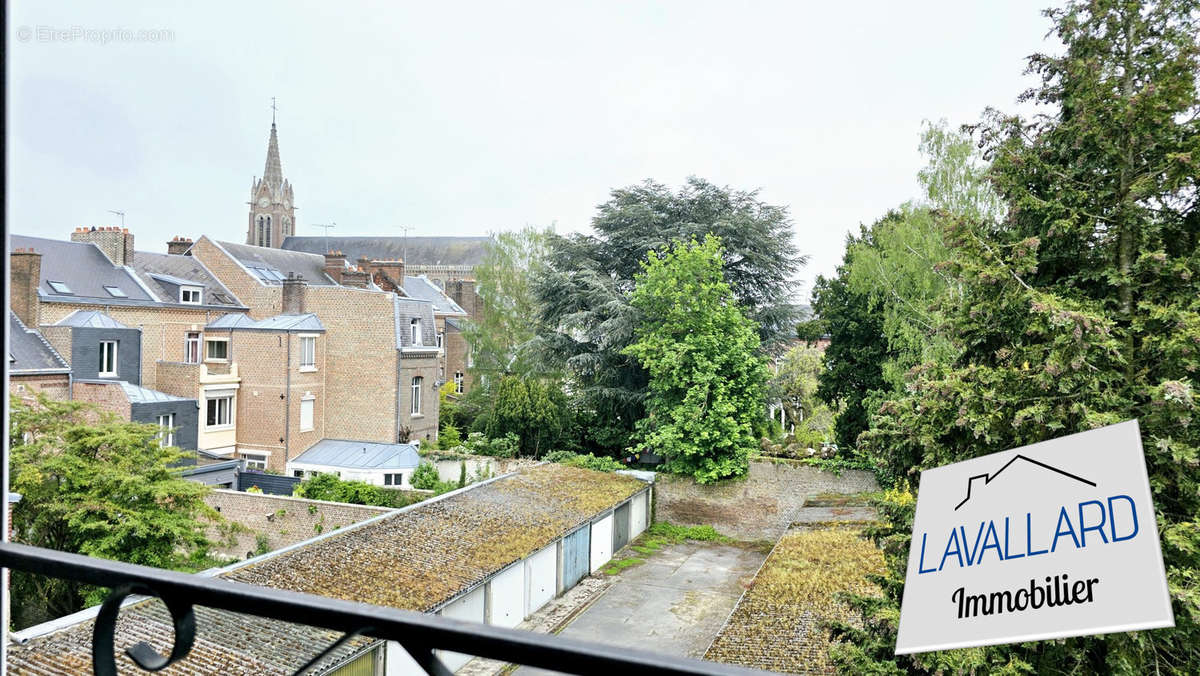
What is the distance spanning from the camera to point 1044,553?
1.92 m

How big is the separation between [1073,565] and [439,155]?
19747 mm

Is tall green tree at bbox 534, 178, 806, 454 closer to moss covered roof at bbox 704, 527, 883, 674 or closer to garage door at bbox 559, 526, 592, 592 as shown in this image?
garage door at bbox 559, 526, 592, 592

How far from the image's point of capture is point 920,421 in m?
7.14

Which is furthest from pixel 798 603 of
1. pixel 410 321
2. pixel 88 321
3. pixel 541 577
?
pixel 88 321

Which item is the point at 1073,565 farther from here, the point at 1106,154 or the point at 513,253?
the point at 513,253

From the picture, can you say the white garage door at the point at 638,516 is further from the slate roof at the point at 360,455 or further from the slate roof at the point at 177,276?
the slate roof at the point at 177,276

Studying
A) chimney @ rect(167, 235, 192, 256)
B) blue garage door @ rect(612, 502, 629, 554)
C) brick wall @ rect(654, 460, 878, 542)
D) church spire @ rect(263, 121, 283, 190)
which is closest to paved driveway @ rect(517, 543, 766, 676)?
blue garage door @ rect(612, 502, 629, 554)

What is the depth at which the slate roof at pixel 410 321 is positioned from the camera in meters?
23.6

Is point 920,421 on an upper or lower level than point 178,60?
lower

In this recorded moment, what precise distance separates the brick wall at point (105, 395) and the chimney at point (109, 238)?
6900 millimetres

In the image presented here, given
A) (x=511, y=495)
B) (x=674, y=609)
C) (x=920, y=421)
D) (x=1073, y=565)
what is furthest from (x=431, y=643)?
(x=511, y=495)

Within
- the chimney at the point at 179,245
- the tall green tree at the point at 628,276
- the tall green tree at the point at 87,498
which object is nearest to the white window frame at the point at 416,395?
the tall green tree at the point at 628,276

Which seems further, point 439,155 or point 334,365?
point 334,365

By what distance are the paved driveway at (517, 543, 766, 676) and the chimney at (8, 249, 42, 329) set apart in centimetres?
1422
